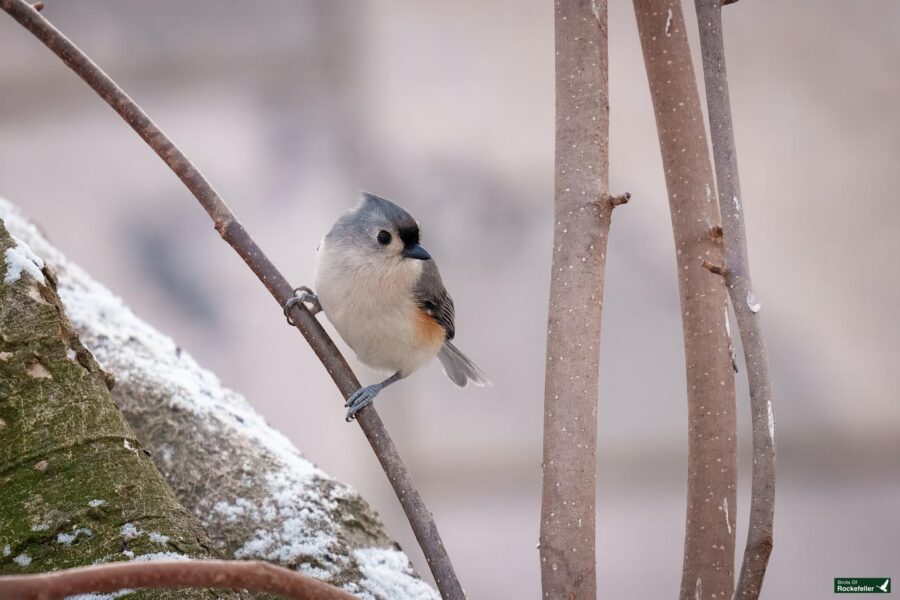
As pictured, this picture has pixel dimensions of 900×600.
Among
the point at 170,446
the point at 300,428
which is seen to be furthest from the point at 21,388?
the point at 300,428

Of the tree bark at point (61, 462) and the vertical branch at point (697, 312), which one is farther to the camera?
the vertical branch at point (697, 312)

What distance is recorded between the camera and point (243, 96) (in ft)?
7.03

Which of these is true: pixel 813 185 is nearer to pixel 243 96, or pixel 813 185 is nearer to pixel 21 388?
pixel 243 96

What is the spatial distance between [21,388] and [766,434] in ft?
1.43

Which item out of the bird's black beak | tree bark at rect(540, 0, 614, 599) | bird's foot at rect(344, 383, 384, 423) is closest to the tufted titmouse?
the bird's black beak

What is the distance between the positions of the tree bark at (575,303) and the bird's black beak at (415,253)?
32 centimetres

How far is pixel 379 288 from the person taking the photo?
37.7 inches

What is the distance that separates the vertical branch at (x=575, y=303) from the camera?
23.6 inches

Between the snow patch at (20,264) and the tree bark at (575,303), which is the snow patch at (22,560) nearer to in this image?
the snow patch at (20,264)

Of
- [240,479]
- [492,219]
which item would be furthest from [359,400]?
[492,219]

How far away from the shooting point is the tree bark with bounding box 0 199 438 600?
701 mm

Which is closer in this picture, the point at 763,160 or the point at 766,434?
the point at 766,434

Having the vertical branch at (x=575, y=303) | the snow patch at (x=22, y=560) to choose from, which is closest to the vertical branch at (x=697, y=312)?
the vertical branch at (x=575, y=303)

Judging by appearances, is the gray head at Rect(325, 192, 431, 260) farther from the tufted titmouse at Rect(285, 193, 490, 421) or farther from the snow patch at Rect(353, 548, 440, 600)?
the snow patch at Rect(353, 548, 440, 600)
